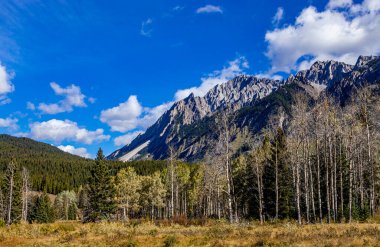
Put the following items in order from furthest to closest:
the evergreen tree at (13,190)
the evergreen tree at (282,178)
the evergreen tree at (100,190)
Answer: the evergreen tree at (13,190) → the evergreen tree at (100,190) → the evergreen tree at (282,178)

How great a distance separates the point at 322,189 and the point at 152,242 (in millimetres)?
37732

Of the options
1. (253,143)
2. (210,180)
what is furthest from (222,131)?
(210,180)

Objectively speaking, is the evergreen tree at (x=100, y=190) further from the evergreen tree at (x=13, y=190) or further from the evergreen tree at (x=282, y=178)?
the evergreen tree at (x=282, y=178)

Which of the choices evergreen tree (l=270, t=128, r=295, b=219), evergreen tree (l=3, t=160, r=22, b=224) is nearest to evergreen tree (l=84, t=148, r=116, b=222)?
evergreen tree (l=3, t=160, r=22, b=224)

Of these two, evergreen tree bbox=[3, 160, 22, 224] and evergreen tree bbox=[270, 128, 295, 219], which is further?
evergreen tree bbox=[3, 160, 22, 224]

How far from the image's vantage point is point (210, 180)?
69.4 metres

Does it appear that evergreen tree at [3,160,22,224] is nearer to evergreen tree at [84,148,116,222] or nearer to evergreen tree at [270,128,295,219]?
evergreen tree at [84,148,116,222]

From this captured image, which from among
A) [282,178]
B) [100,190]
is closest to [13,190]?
[100,190]

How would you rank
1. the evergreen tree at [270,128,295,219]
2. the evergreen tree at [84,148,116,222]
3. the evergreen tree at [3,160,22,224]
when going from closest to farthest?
the evergreen tree at [270,128,295,219] → the evergreen tree at [84,148,116,222] → the evergreen tree at [3,160,22,224]

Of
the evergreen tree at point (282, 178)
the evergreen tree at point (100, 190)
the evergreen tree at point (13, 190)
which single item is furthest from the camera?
the evergreen tree at point (13, 190)

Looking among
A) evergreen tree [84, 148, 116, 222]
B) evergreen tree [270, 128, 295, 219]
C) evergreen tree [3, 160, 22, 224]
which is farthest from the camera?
evergreen tree [3, 160, 22, 224]

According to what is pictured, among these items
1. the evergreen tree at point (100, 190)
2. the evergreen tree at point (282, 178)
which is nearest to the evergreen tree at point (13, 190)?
the evergreen tree at point (100, 190)

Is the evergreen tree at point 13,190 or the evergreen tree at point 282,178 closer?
the evergreen tree at point 282,178

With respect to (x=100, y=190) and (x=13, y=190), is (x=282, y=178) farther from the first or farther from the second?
(x=13, y=190)
